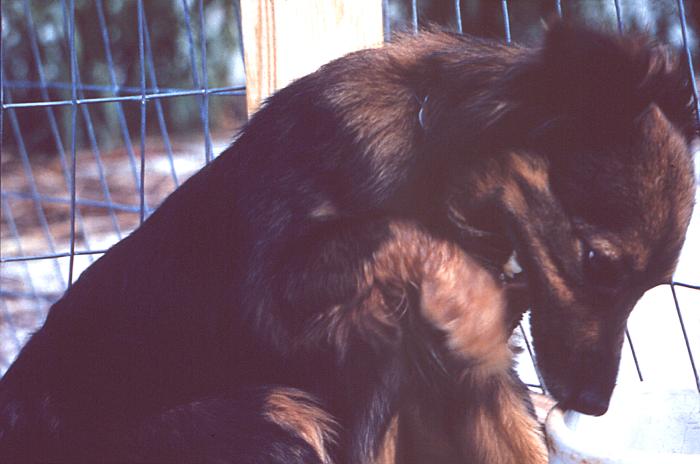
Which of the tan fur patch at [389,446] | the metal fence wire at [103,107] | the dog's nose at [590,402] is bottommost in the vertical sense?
the metal fence wire at [103,107]

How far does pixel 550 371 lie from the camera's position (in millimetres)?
2871

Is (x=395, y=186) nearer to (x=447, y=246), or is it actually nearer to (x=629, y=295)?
(x=447, y=246)

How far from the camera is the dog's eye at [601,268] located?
2.64m

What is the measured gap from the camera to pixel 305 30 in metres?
3.53

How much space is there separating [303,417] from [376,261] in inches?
18.8

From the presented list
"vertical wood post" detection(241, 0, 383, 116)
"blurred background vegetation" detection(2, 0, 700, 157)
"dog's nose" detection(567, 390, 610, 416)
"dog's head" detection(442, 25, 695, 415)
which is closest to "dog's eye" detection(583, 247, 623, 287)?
"dog's head" detection(442, 25, 695, 415)

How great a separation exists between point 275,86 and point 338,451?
4.14 ft

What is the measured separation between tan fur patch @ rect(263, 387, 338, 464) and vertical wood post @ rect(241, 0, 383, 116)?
1054 mm

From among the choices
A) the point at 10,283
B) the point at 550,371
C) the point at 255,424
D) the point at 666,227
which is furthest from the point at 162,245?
the point at 10,283

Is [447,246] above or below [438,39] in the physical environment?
below

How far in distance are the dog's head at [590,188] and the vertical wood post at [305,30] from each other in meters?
0.96

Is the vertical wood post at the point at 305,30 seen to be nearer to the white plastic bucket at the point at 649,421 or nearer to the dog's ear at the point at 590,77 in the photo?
the dog's ear at the point at 590,77

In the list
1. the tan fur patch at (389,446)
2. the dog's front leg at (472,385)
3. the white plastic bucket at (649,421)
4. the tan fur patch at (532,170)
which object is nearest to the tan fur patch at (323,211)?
the dog's front leg at (472,385)

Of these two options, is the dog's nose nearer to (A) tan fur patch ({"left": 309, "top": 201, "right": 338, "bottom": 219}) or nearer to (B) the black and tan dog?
(B) the black and tan dog
